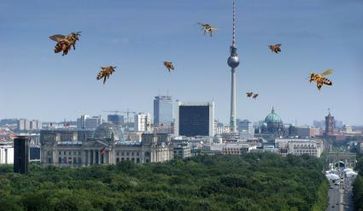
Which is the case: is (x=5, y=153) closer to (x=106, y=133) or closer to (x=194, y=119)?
(x=106, y=133)

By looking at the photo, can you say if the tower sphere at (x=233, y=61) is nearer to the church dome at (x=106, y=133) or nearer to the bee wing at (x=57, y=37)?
the church dome at (x=106, y=133)

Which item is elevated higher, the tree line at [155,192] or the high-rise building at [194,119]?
the high-rise building at [194,119]

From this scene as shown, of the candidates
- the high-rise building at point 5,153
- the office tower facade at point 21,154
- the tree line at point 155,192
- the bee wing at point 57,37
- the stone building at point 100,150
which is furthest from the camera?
the high-rise building at point 5,153

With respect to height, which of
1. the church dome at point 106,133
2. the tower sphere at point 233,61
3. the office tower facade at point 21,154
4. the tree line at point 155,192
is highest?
the tower sphere at point 233,61

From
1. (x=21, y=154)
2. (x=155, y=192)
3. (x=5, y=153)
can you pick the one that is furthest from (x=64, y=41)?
(x=5, y=153)

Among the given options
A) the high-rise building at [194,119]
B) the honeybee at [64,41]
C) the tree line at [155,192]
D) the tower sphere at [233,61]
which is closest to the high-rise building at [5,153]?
the tree line at [155,192]

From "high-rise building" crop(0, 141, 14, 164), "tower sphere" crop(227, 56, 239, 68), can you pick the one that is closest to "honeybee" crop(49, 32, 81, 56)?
"high-rise building" crop(0, 141, 14, 164)
